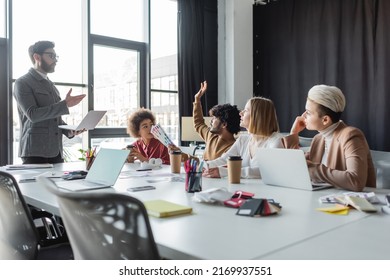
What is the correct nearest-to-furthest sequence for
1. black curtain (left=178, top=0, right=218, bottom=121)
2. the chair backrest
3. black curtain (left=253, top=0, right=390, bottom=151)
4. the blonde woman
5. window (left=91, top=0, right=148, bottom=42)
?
the chair backrest
the blonde woman
black curtain (left=253, top=0, right=390, bottom=151)
window (left=91, top=0, right=148, bottom=42)
black curtain (left=178, top=0, right=218, bottom=121)

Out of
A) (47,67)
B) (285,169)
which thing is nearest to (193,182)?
(285,169)

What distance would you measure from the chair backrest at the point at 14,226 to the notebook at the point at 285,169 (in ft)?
3.21

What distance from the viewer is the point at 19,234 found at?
1.39 m

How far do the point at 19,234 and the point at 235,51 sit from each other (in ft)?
14.2

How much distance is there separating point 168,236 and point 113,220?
0.67ft

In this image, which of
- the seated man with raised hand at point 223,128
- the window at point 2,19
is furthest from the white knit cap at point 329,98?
the window at point 2,19

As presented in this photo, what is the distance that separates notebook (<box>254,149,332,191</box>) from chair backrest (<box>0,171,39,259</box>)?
0.98 metres

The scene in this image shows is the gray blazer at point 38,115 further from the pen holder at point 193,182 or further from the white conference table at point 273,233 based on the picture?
the pen holder at point 193,182

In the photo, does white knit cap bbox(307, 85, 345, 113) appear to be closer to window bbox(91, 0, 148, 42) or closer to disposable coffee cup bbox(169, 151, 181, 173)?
disposable coffee cup bbox(169, 151, 181, 173)

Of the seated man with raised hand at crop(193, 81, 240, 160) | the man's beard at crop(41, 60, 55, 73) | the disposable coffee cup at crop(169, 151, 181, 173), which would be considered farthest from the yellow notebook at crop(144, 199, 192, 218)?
the man's beard at crop(41, 60, 55, 73)

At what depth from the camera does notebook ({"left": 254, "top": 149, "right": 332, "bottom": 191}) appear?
5.01 ft

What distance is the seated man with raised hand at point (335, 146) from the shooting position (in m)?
1.53

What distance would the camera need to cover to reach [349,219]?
3.52ft
